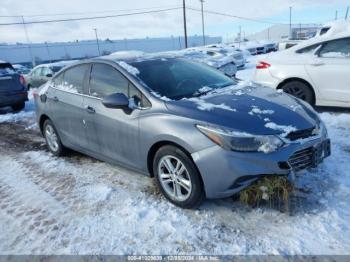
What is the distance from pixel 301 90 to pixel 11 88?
8.18 metres

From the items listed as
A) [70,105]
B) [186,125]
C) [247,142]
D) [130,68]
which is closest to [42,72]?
[70,105]

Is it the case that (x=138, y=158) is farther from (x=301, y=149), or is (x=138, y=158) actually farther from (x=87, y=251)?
(x=301, y=149)

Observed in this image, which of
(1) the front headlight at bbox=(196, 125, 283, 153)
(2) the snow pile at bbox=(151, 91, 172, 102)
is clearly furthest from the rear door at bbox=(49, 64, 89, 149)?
(1) the front headlight at bbox=(196, 125, 283, 153)

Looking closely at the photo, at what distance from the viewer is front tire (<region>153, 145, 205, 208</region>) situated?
331 centimetres

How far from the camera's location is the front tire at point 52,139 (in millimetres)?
5449

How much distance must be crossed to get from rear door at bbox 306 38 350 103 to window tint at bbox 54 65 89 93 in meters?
4.30

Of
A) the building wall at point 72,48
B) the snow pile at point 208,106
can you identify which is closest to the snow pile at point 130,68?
the snow pile at point 208,106

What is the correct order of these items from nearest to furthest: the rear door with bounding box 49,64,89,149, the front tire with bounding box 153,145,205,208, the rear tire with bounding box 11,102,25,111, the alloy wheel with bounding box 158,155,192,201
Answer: the front tire with bounding box 153,145,205,208
the alloy wheel with bounding box 158,155,192,201
the rear door with bounding box 49,64,89,149
the rear tire with bounding box 11,102,25,111

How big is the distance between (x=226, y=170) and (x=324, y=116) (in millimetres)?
4134

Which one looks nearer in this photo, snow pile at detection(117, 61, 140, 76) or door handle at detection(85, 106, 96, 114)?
snow pile at detection(117, 61, 140, 76)

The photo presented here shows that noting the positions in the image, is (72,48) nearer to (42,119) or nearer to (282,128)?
(42,119)

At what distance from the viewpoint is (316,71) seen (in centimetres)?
643

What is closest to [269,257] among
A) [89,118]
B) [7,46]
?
[89,118]

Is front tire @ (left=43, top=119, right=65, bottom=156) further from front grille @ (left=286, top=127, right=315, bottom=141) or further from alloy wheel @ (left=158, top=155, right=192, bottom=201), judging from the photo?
front grille @ (left=286, top=127, right=315, bottom=141)
